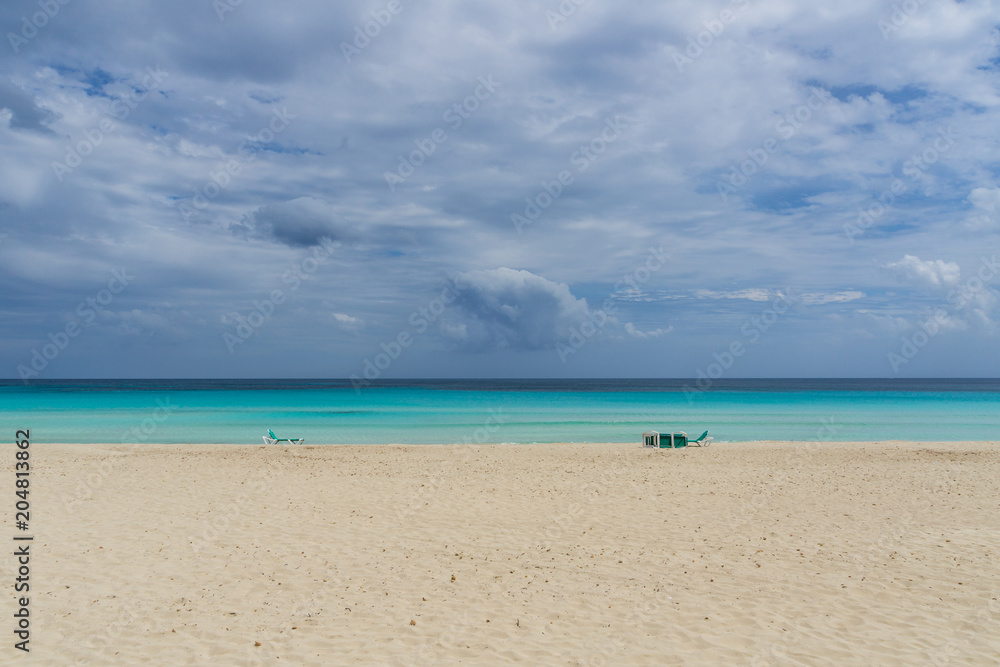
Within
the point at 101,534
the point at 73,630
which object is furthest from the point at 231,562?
the point at 101,534

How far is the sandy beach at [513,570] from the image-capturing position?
22.6 ft

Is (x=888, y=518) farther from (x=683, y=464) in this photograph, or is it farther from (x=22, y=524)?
(x=22, y=524)

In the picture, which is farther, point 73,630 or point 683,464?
point 683,464

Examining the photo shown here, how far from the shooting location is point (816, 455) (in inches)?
939

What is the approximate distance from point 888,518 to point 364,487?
1224 centimetres

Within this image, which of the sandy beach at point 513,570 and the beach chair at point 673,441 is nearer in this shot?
the sandy beach at point 513,570

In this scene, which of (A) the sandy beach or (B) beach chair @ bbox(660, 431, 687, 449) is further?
(B) beach chair @ bbox(660, 431, 687, 449)

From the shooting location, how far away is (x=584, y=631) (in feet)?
23.9

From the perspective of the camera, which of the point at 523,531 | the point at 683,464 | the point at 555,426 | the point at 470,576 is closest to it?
the point at 470,576

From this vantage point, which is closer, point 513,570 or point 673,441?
point 513,570

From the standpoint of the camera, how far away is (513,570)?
948 centimetres

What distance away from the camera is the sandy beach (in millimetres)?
6887

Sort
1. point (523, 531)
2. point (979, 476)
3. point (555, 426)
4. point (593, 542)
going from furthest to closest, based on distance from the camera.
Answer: point (555, 426) < point (979, 476) < point (523, 531) < point (593, 542)

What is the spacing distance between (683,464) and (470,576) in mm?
14060
